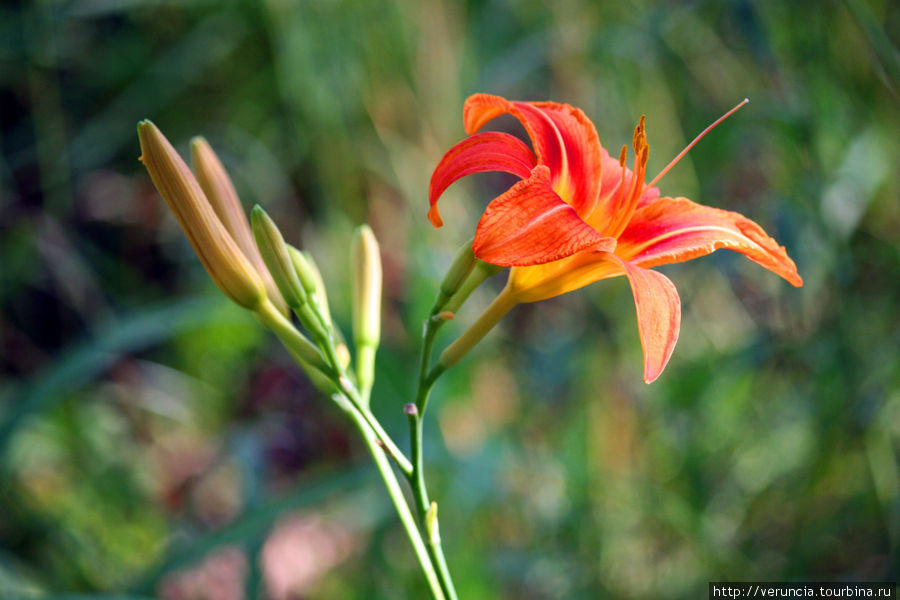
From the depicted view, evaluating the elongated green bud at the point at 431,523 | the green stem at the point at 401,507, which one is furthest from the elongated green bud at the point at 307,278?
the elongated green bud at the point at 431,523

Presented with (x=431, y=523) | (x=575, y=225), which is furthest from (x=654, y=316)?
(x=431, y=523)

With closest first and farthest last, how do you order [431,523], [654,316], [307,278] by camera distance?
[654,316] < [431,523] < [307,278]

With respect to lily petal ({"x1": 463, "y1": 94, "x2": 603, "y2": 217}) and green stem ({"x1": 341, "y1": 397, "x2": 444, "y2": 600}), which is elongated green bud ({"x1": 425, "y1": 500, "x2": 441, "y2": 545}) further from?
lily petal ({"x1": 463, "y1": 94, "x2": 603, "y2": 217})

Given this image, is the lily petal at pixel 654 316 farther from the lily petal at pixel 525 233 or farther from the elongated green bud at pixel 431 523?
the elongated green bud at pixel 431 523

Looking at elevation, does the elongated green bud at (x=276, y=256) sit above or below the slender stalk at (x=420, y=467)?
above

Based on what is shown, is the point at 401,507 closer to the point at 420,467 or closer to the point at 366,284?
the point at 420,467

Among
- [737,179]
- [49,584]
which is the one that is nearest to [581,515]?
[49,584]

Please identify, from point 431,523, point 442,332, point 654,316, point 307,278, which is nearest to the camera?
point 654,316
